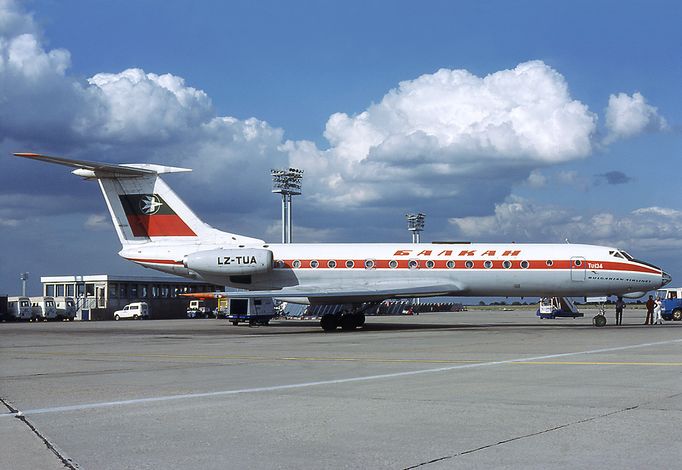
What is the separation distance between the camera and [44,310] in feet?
225

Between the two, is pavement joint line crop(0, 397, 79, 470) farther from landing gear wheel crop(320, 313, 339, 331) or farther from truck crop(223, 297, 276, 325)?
truck crop(223, 297, 276, 325)

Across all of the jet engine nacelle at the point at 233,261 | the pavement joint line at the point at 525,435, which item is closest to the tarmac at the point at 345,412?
the pavement joint line at the point at 525,435

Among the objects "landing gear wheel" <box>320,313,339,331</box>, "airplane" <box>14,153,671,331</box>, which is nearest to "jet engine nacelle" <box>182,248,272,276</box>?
"airplane" <box>14,153,671,331</box>

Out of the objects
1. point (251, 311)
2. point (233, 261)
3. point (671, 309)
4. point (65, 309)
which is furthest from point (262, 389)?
point (65, 309)

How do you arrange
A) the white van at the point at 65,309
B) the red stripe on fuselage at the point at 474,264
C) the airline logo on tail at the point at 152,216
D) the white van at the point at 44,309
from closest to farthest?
the red stripe on fuselage at the point at 474,264 → the airline logo on tail at the point at 152,216 → the white van at the point at 44,309 → the white van at the point at 65,309

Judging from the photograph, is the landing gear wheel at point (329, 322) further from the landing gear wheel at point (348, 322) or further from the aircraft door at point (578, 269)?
the aircraft door at point (578, 269)

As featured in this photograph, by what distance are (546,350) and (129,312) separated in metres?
55.9

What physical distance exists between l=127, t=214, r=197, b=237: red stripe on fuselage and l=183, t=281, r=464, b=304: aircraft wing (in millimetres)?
3679

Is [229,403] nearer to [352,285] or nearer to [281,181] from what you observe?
[352,285]

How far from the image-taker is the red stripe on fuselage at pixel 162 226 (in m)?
34.1

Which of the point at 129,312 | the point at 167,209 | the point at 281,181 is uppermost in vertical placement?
the point at 281,181

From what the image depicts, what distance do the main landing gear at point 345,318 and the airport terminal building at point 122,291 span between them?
4837 centimetres

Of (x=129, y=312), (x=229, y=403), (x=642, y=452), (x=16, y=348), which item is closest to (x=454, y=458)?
(x=642, y=452)

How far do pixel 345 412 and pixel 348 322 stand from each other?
79.7ft
